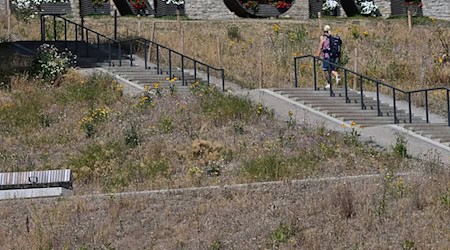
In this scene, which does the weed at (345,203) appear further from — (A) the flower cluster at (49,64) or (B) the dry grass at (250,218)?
(A) the flower cluster at (49,64)

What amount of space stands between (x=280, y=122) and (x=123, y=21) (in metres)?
16.7

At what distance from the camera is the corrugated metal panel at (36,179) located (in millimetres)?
16938

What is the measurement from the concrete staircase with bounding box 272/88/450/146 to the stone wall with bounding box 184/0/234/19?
1519cm

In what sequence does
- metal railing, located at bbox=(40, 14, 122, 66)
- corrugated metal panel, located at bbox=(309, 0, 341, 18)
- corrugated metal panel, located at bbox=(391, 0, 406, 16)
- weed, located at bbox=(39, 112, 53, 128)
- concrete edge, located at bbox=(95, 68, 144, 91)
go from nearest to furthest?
weed, located at bbox=(39, 112, 53, 128), concrete edge, located at bbox=(95, 68, 144, 91), metal railing, located at bbox=(40, 14, 122, 66), corrugated metal panel, located at bbox=(309, 0, 341, 18), corrugated metal panel, located at bbox=(391, 0, 406, 16)

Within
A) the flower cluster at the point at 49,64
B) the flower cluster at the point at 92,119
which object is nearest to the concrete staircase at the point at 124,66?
the flower cluster at the point at 49,64

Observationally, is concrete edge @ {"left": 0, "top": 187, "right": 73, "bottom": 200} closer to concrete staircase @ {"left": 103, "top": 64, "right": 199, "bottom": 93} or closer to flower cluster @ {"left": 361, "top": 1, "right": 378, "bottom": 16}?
concrete staircase @ {"left": 103, "top": 64, "right": 199, "bottom": 93}

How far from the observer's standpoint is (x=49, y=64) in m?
26.5

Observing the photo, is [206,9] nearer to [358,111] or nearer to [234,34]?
[234,34]

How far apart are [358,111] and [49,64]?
7.67m

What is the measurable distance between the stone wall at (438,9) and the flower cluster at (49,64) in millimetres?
17895

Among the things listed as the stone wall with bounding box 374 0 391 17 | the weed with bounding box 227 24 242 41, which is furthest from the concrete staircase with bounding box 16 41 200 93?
the stone wall with bounding box 374 0 391 17

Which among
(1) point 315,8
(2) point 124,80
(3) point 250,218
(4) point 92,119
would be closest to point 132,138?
(4) point 92,119

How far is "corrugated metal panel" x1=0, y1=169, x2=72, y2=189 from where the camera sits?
16.9 metres

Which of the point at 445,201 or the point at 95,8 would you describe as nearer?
the point at 445,201
